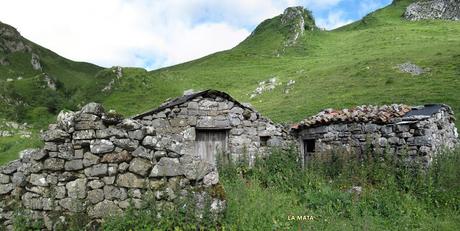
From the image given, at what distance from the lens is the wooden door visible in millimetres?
14891

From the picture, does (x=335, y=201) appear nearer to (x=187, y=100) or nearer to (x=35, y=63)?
(x=187, y=100)

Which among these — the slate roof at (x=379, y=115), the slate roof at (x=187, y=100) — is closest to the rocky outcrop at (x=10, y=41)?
the slate roof at (x=187, y=100)

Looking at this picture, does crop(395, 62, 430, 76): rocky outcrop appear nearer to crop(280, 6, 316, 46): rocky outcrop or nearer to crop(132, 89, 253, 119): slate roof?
crop(132, 89, 253, 119): slate roof

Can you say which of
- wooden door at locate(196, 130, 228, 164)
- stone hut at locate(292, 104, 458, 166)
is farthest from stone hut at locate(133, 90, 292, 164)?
stone hut at locate(292, 104, 458, 166)

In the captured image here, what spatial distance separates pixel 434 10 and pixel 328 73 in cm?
2751

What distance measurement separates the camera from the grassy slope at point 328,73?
22891mm

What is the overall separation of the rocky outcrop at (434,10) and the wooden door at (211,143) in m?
39.9

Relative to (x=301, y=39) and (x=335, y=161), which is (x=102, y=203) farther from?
(x=301, y=39)

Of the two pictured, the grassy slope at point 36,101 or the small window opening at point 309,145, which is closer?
the grassy slope at point 36,101

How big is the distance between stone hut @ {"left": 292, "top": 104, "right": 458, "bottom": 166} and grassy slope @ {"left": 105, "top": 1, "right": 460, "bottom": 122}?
18.4 ft

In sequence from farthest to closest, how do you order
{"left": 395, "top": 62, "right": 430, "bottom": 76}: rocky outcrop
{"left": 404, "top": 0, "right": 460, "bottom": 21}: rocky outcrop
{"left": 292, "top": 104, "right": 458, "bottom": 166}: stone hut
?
{"left": 404, "top": 0, "right": 460, "bottom": 21}: rocky outcrop → {"left": 395, "top": 62, "right": 430, "bottom": 76}: rocky outcrop → {"left": 292, "top": 104, "right": 458, "bottom": 166}: stone hut

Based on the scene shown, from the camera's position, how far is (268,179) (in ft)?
41.3

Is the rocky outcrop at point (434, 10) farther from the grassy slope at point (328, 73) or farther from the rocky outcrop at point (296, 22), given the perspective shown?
the rocky outcrop at point (296, 22)

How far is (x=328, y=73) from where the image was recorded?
1168 inches
